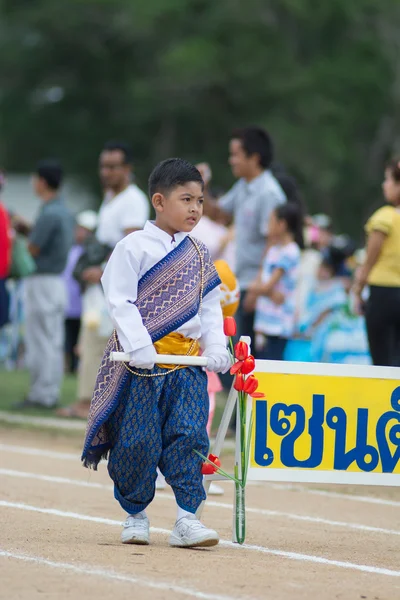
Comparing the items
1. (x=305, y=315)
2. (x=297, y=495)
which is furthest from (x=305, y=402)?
(x=305, y=315)

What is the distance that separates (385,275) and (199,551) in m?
3.76

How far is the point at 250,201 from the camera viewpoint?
34.8ft

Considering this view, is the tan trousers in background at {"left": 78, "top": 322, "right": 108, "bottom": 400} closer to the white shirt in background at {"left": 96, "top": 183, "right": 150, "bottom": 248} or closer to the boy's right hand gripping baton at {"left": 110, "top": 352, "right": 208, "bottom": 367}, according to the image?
the white shirt in background at {"left": 96, "top": 183, "right": 150, "bottom": 248}

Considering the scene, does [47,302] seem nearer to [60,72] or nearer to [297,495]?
[297,495]

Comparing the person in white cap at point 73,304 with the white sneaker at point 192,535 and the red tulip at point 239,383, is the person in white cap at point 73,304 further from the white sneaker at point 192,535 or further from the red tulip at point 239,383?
the white sneaker at point 192,535

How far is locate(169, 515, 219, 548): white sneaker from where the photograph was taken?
19.5 ft

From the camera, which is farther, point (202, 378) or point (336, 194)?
point (336, 194)

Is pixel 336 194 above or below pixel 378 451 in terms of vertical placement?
above

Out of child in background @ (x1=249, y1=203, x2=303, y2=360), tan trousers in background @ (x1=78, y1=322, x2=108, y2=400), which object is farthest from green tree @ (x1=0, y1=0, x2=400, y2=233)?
child in background @ (x1=249, y1=203, x2=303, y2=360)

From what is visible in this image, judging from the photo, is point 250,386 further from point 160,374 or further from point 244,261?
point 244,261

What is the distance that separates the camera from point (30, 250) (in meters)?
12.4

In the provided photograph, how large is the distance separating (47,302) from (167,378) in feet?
21.8

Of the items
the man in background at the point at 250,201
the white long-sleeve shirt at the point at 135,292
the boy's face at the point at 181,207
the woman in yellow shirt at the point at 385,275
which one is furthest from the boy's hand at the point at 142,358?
the man in background at the point at 250,201

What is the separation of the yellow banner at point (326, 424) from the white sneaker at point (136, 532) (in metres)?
0.59
